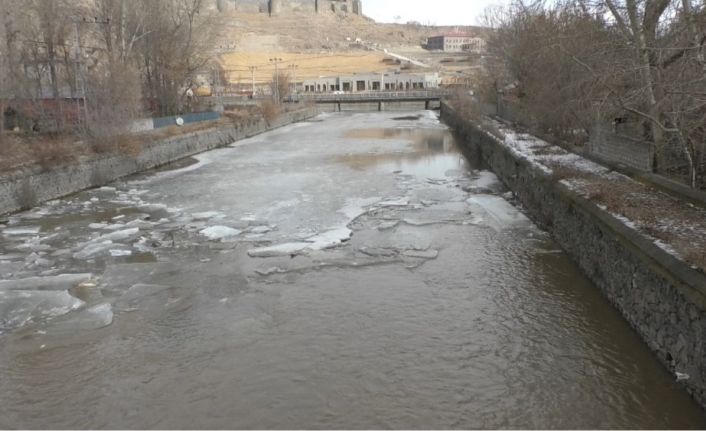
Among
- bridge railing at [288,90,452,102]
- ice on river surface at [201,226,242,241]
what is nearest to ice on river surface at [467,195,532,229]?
ice on river surface at [201,226,242,241]

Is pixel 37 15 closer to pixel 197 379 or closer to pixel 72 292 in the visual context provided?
pixel 72 292

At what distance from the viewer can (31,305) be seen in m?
10.4

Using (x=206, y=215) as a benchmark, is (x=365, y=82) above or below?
above

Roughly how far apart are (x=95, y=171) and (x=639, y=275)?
21.8m

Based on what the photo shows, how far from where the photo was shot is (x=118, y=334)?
932 centimetres

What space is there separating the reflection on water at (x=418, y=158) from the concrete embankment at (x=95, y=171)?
31.6 ft

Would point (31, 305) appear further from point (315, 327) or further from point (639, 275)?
point (639, 275)

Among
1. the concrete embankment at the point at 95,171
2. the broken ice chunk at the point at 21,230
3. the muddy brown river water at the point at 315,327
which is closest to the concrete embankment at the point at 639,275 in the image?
the muddy brown river water at the point at 315,327

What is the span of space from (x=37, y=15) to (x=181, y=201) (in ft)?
69.8

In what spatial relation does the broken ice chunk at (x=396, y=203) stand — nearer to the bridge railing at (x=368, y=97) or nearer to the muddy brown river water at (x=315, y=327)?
the muddy brown river water at (x=315, y=327)

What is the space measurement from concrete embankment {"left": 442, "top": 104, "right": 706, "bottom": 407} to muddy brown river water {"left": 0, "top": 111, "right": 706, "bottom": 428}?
0.95 ft

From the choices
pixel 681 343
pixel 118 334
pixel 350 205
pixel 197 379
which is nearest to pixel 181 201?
pixel 350 205

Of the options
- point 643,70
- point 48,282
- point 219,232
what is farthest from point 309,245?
point 643,70

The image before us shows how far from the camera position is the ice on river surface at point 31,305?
32.6 feet
